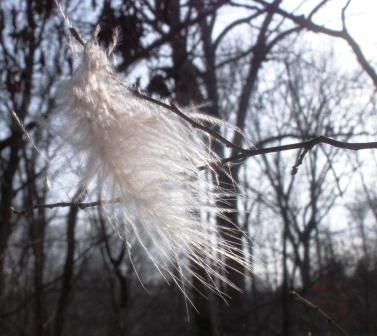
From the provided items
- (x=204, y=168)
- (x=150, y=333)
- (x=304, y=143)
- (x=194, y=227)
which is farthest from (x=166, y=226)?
(x=150, y=333)

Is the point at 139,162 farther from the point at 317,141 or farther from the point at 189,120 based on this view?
the point at 317,141

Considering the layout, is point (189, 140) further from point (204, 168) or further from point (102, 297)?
point (102, 297)

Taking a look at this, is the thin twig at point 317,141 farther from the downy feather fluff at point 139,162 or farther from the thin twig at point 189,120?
the downy feather fluff at point 139,162

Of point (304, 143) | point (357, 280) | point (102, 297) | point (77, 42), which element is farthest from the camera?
point (102, 297)

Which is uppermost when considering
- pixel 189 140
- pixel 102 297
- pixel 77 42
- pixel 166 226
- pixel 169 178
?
pixel 102 297

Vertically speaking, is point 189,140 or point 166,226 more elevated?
point 189,140

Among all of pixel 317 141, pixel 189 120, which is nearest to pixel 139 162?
pixel 189 120

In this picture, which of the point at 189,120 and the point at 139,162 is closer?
the point at 189,120

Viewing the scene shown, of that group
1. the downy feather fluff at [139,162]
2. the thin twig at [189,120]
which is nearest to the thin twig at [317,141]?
the thin twig at [189,120]

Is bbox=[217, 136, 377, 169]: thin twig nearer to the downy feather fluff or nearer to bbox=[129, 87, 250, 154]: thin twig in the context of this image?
bbox=[129, 87, 250, 154]: thin twig
